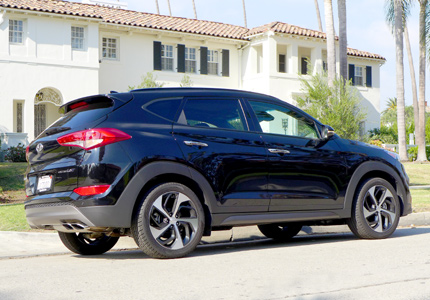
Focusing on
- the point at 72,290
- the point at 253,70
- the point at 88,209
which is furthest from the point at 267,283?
the point at 253,70

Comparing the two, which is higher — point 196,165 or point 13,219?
point 196,165

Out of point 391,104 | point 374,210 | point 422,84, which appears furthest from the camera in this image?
point 391,104

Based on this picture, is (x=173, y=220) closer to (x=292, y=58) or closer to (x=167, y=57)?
(x=167, y=57)

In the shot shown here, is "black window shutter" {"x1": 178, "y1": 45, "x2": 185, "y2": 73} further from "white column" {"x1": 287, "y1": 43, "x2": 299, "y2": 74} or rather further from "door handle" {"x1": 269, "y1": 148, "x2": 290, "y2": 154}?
"door handle" {"x1": 269, "y1": 148, "x2": 290, "y2": 154}

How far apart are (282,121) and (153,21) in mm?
25207

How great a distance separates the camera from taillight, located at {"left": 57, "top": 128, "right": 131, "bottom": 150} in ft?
19.6

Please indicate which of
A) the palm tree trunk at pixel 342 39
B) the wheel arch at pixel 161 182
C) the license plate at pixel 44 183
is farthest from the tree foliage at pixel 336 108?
the license plate at pixel 44 183

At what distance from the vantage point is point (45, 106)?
96.9 feet

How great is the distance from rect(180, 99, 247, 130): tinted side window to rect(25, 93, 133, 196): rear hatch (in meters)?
0.71

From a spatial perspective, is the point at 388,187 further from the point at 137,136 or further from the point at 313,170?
→ the point at 137,136

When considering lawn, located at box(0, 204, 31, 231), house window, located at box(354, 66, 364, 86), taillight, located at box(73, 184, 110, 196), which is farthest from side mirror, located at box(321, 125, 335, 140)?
house window, located at box(354, 66, 364, 86)

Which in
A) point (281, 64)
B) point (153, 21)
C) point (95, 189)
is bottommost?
point (95, 189)

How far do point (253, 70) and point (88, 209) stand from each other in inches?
1127

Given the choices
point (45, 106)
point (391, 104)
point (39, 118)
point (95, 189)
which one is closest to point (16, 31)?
point (45, 106)
